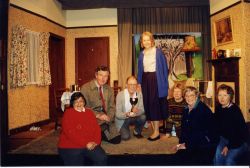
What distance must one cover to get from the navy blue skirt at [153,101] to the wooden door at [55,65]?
2.71m

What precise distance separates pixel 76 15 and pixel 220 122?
5146mm

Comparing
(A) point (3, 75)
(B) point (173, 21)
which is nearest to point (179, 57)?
(B) point (173, 21)

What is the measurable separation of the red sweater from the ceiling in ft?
14.7

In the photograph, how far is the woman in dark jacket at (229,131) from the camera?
2084mm

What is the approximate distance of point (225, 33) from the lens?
504 centimetres

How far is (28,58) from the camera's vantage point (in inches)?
184

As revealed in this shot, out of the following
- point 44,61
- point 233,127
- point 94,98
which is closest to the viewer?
point 233,127

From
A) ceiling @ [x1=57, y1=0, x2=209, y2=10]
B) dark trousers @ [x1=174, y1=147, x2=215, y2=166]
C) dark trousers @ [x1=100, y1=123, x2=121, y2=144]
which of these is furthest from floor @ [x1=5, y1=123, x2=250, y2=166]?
ceiling @ [x1=57, y1=0, x2=209, y2=10]

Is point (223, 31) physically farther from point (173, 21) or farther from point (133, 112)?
point (133, 112)

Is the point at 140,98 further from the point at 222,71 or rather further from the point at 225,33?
the point at 225,33

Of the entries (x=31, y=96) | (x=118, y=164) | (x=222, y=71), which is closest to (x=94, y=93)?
→ (x=118, y=164)

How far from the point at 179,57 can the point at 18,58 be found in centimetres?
352

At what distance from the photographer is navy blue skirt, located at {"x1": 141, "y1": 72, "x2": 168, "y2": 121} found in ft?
11.5

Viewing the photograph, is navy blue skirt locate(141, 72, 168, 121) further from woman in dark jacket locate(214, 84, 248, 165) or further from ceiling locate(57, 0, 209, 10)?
ceiling locate(57, 0, 209, 10)
